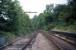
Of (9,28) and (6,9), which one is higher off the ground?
(6,9)

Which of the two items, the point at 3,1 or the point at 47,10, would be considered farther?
the point at 47,10

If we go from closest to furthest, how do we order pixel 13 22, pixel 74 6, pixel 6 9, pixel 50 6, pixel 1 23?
pixel 1 23, pixel 6 9, pixel 13 22, pixel 74 6, pixel 50 6

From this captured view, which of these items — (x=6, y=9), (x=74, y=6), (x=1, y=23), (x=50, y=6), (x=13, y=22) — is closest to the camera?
(x=1, y=23)

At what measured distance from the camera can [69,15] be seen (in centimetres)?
5847

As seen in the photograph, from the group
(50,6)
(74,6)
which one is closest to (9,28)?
(74,6)

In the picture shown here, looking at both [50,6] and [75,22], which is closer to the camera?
[75,22]

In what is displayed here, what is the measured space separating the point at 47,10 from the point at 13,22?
106m

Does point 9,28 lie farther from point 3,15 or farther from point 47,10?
point 47,10

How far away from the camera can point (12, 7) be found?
40.7 m

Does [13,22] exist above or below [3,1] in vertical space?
below

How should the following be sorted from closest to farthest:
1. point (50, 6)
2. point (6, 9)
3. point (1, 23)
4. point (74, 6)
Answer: point (1, 23), point (6, 9), point (74, 6), point (50, 6)

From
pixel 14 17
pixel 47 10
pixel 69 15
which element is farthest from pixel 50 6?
pixel 14 17

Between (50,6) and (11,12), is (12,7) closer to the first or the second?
(11,12)

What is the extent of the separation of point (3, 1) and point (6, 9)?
157 cm
